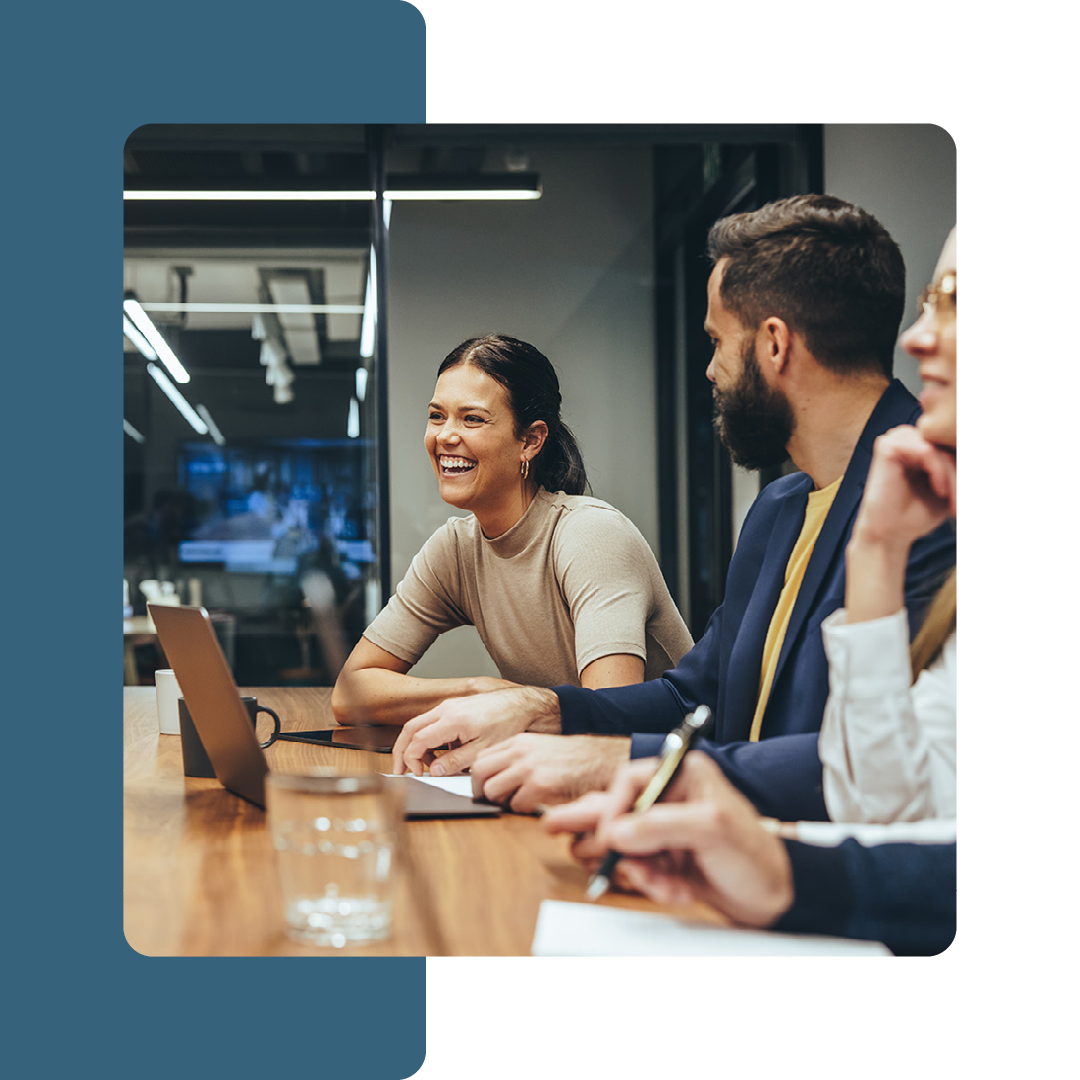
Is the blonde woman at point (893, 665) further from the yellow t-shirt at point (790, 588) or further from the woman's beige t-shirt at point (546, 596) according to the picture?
the woman's beige t-shirt at point (546, 596)

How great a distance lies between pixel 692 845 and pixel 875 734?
0.25 m

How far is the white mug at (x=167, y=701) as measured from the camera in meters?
1.26

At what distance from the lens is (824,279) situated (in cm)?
123

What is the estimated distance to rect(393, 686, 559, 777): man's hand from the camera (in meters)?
1.16

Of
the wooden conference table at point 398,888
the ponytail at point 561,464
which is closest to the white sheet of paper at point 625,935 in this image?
the wooden conference table at point 398,888

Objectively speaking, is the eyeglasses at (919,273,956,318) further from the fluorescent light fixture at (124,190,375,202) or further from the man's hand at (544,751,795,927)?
the fluorescent light fixture at (124,190,375,202)

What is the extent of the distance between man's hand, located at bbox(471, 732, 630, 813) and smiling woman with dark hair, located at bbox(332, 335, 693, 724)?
0.54 m

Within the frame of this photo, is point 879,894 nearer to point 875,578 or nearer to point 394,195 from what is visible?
point 875,578

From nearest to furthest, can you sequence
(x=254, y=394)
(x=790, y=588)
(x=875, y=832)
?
(x=875, y=832) → (x=790, y=588) → (x=254, y=394)

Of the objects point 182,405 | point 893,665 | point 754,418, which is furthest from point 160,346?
point 893,665

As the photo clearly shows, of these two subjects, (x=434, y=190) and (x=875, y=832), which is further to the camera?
(x=434, y=190)
